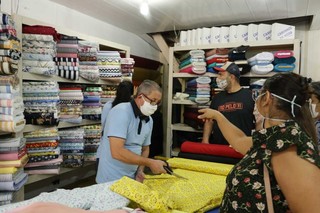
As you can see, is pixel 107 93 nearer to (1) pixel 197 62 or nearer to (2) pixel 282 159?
(1) pixel 197 62

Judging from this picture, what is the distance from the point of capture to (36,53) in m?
2.20

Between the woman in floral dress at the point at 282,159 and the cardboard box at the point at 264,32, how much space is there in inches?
87.0

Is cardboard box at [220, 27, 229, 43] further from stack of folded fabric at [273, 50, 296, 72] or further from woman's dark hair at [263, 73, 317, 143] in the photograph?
woman's dark hair at [263, 73, 317, 143]

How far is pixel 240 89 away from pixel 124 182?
2.01 m

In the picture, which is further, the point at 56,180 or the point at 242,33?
the point at 242,33

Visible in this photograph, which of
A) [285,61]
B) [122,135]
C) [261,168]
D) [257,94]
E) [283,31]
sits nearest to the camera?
[261,168]

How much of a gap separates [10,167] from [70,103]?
0.90 metres

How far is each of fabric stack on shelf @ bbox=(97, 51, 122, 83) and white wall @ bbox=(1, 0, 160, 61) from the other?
56 cm

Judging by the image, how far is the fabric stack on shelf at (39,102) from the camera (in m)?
2.26

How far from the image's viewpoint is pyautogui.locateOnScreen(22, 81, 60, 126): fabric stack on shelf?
226 centimetres

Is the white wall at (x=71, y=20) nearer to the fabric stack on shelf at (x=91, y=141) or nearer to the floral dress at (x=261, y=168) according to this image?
the fabric stack on shelf at (x=91, y=141)

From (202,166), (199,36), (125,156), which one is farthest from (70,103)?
(199,36)

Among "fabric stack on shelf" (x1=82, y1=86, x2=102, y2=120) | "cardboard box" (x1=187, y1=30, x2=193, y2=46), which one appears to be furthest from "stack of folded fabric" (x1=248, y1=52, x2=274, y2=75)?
"fabric stack on shelf" (x1=82, y1=86, x2=102, y2=120)

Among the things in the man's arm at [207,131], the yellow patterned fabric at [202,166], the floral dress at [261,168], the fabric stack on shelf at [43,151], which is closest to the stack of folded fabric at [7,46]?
the fabric stack on shelf at [43,151]
